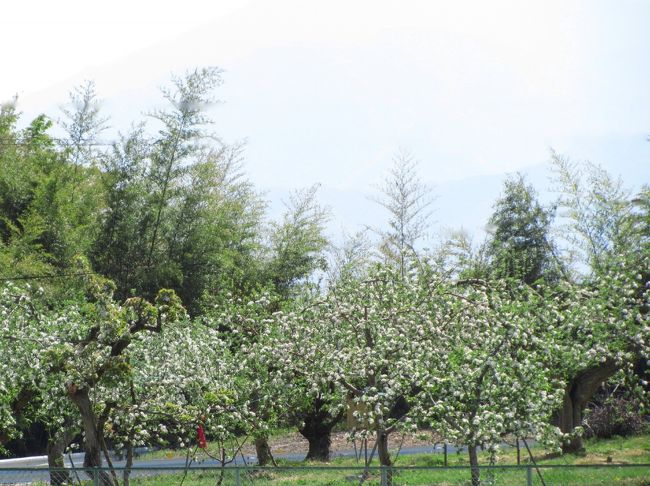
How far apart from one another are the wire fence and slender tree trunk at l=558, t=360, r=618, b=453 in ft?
13.0

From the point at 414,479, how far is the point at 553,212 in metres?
12.5

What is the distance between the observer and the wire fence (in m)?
8.70

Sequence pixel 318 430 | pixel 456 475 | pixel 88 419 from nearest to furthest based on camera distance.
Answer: pixel 88 419 → pixel 456 475 → pixel 318 430

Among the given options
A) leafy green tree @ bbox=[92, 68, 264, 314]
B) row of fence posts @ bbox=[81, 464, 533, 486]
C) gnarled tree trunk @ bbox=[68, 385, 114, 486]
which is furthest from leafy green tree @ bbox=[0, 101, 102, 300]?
row of fence posts @ bbox=[81, 464, 533, 486]

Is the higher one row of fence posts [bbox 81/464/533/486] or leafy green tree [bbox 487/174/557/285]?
leafy green tree [bbox 487/174/557/285]

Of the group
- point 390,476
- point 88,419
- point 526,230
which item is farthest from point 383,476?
point 526,230

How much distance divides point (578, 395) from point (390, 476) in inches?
257

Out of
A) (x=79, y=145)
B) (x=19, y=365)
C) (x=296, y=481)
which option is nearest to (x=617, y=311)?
(x=296, y=481)

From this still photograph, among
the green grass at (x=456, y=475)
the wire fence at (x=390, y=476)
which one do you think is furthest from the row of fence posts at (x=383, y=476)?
the green grass at (x=456, y=475)

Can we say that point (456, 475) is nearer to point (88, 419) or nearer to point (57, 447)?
point (88, 419)

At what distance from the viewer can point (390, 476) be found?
9.20 metres

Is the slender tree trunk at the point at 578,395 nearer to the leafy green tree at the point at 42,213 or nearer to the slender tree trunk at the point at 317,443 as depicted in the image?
the slender tree trunk at the point at 317,443

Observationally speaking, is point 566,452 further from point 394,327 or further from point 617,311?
point 394,327

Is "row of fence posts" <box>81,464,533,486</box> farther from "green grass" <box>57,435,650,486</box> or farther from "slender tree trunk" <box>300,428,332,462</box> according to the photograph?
"slender tree trunk" <box>300,428,332,462</box>
